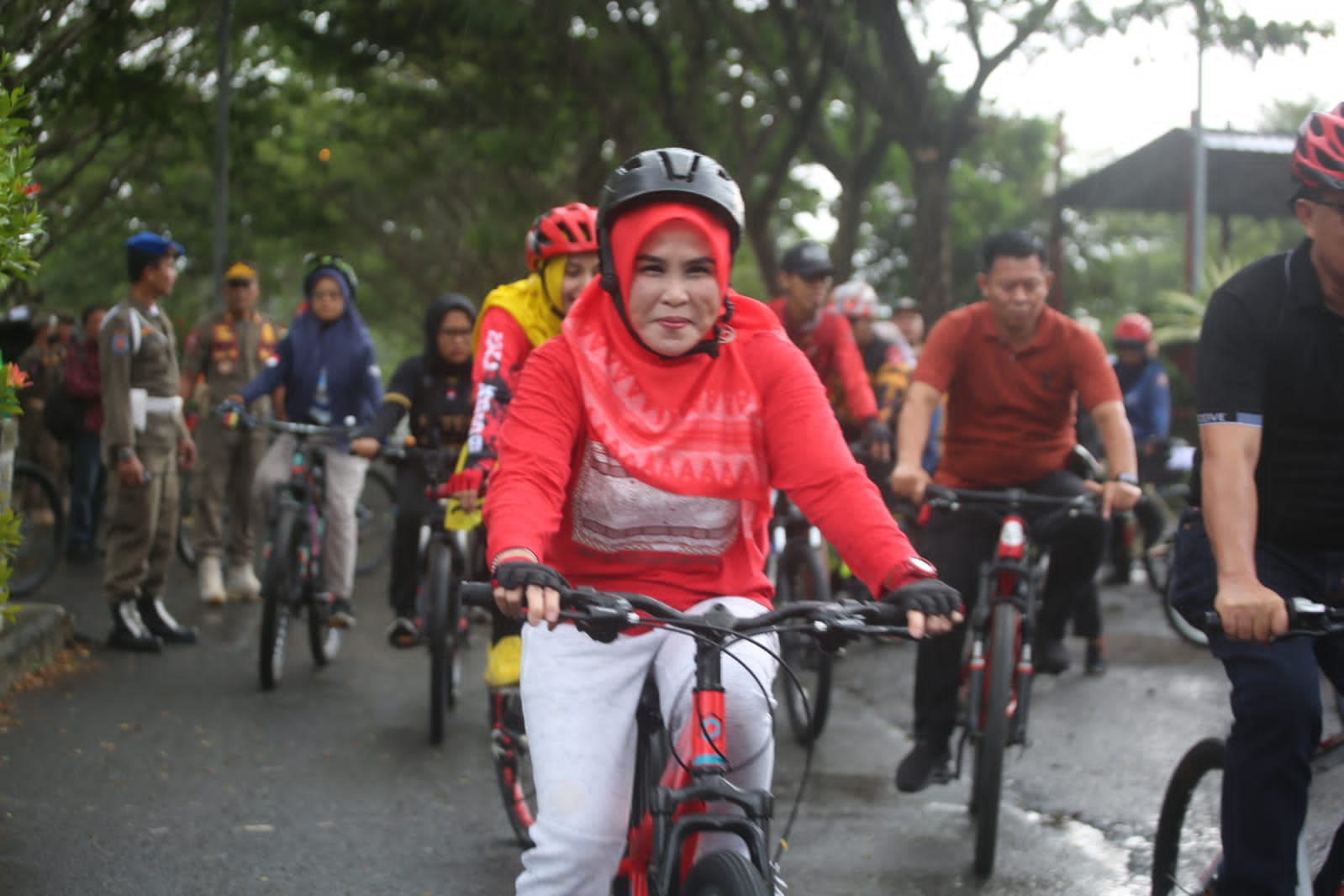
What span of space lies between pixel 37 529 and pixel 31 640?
10.2ft

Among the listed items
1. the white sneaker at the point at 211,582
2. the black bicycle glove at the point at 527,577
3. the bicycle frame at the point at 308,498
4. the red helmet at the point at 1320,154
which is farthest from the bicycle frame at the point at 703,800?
the white sneaker at the point at 211,582

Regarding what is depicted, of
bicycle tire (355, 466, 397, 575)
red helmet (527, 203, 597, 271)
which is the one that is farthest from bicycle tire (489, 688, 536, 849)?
bicycle tire (355, 466, 397, 575)

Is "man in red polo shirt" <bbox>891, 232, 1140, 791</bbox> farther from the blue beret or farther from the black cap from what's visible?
the blue beret

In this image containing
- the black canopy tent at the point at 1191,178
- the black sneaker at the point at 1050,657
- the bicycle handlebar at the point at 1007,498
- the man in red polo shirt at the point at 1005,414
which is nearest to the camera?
the bicycle handlebar at the point at 1007,498

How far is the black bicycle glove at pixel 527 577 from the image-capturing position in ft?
9.16

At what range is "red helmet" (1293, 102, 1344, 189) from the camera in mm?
3334

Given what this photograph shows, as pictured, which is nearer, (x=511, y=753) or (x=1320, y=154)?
(x=1320, y=154)

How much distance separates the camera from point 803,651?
320 inches

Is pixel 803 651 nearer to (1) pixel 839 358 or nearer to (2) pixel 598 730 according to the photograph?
(1) pixel 839 358

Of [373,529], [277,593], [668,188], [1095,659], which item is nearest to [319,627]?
[277,593]

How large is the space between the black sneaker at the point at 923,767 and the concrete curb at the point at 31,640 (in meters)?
4.11

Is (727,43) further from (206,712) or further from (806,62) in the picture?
(206,712)

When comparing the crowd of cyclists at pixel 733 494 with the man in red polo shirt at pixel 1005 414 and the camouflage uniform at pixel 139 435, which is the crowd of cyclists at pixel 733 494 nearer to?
the man in red polo shirt at pixel 1005 414

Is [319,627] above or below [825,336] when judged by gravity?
below
